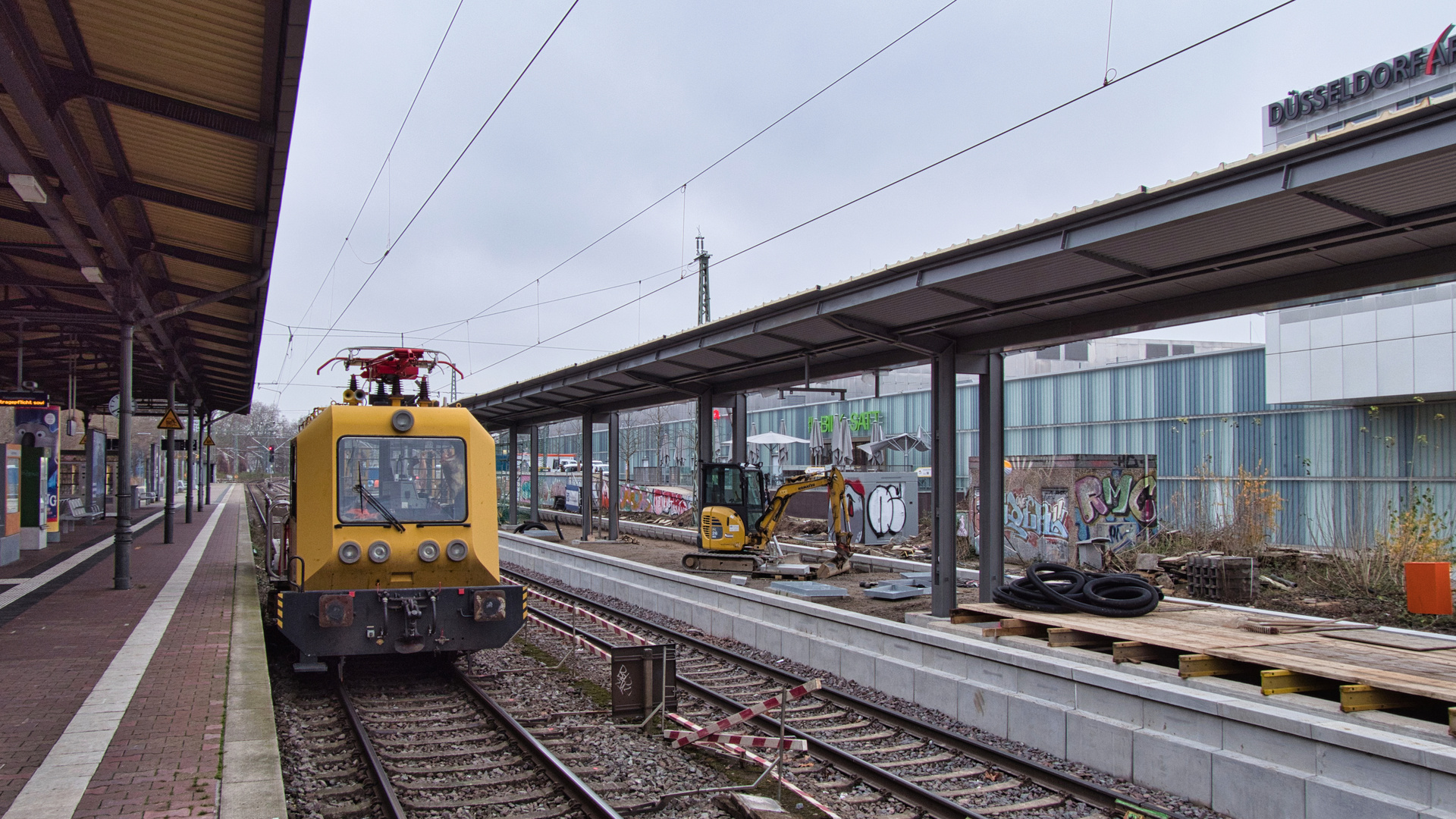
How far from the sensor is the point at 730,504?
65.9 feet

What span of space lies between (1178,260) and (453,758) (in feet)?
25.8

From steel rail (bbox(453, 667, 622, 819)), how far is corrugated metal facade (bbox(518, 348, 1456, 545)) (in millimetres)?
12533

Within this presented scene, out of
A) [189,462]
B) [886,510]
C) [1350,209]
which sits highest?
[1350,209]

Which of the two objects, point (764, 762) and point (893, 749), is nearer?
point (764, 762)

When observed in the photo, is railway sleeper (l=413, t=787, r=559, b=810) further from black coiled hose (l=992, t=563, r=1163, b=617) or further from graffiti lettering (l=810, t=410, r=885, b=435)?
graffiti lettering (l=810, t=410, r=885, b=435)

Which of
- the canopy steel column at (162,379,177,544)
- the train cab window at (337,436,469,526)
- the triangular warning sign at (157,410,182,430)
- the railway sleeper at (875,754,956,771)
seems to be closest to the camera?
the railway sleeper at (875,754,956,771)

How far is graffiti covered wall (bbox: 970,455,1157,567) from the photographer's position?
60.5ft

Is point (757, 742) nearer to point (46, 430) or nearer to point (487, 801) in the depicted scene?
point (487, 801)

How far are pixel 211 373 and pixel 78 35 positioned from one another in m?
24.2

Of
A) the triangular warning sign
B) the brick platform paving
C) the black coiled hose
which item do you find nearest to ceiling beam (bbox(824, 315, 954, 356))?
the black coiled hose

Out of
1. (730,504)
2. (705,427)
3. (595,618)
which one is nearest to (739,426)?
(705,427)

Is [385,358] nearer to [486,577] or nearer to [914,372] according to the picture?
[486,577]

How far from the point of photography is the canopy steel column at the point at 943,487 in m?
12.7

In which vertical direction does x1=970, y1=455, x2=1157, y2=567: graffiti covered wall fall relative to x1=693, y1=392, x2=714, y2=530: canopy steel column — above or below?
below
